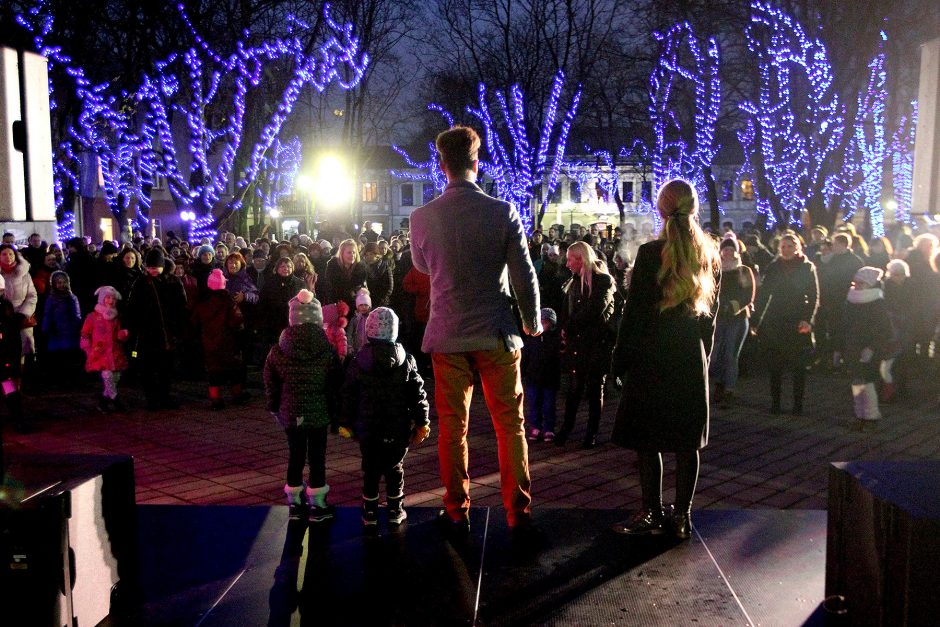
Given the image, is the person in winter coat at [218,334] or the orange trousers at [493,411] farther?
the person in winter coat at [218,334]

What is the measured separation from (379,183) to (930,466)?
80.4 metres

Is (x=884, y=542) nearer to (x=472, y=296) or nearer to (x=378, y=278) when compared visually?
A: (x=472, y=296)

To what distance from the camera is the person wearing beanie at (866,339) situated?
8062mm

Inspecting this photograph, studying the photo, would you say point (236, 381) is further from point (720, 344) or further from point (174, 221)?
point (174, 221)

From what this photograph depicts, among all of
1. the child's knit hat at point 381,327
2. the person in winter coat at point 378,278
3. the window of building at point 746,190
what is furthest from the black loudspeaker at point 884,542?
the window of building at point 746,190

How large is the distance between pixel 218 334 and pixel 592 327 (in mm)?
4420

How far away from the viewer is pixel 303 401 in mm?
5230

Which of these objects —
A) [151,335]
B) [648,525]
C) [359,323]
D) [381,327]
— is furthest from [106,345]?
[648,525]

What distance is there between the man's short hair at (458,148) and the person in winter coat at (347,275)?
641 cm

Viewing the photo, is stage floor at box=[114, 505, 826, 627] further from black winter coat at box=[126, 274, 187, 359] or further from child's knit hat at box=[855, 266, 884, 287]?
black winter coat at box=[126, 274, 187, 359]

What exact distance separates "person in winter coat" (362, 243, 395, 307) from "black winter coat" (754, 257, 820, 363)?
4920 millimetres

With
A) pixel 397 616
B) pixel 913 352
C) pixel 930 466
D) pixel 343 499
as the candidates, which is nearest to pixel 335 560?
pixel 397 616

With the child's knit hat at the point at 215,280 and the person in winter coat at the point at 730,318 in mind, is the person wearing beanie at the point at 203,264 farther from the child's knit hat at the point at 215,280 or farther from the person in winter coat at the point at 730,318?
the person in winter coat at the point at 730,318

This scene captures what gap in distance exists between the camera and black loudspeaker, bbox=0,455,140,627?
318 cm
